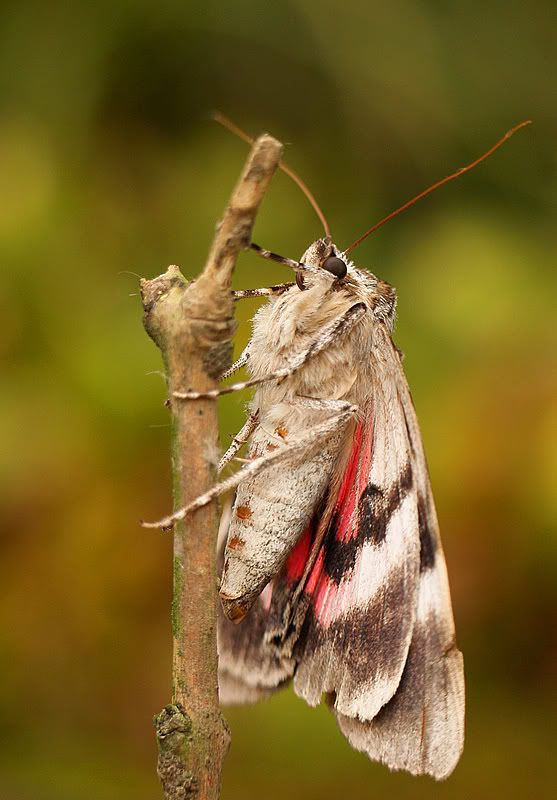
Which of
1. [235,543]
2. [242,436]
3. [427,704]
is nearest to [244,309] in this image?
[242,436]

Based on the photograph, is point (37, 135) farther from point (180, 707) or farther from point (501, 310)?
point (180, 707)

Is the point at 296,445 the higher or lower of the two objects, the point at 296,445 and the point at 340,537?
the higher

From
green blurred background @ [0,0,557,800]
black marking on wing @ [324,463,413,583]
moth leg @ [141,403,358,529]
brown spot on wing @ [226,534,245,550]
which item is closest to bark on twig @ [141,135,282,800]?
moth leg @ [141,403,358,529]

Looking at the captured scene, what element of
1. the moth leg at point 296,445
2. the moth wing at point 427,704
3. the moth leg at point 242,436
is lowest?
the moth wing at point 427,704

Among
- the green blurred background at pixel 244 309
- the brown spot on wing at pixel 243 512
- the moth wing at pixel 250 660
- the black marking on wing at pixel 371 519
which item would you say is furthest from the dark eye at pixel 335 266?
the green blurred background at pixel 244 309

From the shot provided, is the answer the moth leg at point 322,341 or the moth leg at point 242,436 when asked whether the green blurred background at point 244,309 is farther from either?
the moth leg at point 322,341

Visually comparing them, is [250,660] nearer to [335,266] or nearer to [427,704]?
[427,704]
